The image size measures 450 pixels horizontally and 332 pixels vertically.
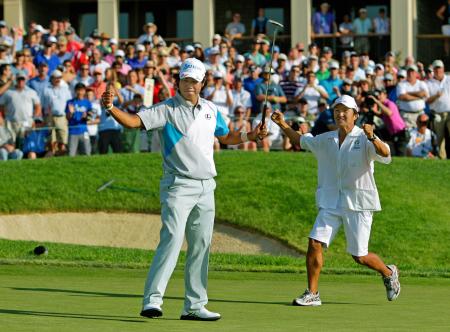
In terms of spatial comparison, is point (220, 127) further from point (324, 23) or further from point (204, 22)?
point (204, 22)

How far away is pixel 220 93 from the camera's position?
2494cm

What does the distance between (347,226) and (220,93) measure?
1323 cm

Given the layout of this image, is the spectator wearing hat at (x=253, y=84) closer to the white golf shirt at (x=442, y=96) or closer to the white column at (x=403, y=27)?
the white golf shirt at (x=442, y=96)

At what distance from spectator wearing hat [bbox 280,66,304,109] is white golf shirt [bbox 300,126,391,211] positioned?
13.2 metres

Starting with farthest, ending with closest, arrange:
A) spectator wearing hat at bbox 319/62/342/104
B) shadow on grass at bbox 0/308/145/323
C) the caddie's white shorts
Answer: spectator wearing hat at bbox 319/62/342/104
the caddie's white shorts
shadow on grass at bbox 0/308/145/323

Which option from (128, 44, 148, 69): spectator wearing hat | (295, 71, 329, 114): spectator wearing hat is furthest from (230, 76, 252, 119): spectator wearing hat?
(128, 44, 148, 69): spectator wearing hat

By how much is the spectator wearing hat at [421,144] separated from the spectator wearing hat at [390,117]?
0.62 meters

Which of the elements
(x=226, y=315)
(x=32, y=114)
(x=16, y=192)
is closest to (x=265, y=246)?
(x=16, y=192)

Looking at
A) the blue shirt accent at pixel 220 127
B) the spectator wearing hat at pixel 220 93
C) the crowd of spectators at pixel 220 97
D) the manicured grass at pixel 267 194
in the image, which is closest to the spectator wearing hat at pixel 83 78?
the crowd of spectators at pixel 220 97

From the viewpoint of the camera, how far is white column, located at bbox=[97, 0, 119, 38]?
40.8 metres

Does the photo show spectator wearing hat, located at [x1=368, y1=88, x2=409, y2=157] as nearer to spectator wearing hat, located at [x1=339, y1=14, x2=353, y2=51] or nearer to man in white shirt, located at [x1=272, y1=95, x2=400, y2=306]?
spectator wearing hat, located at [x1=339, y1=14, x2=353, y2=51]

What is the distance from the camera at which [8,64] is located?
84.1ft

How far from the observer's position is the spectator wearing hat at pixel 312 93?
24.9 metres

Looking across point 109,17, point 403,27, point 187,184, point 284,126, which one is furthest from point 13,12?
point 187,184
